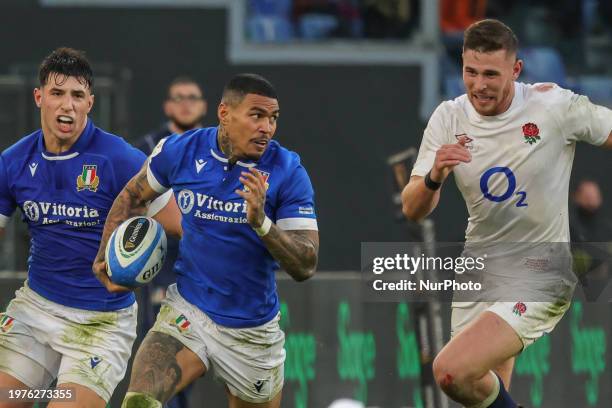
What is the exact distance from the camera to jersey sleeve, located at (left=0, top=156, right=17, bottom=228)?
7.94 m

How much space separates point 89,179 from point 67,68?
2.02 ft

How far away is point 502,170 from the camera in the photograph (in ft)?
26.1

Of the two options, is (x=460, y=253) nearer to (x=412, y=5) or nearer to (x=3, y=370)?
(x=3, y=370)

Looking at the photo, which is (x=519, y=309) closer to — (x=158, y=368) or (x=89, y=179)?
(x=158, y=368)

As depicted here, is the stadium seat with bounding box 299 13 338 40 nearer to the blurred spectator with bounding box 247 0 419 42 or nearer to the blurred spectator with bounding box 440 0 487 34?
the blurred spectator with bounding box 247 0 419 42

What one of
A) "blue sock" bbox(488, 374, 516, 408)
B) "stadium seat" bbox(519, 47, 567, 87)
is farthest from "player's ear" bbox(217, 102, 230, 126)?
"stadium seat" bbox(519, 47, 567, 87)

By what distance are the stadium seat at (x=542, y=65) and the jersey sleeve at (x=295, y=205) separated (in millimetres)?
7690

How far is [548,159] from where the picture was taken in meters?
7.95

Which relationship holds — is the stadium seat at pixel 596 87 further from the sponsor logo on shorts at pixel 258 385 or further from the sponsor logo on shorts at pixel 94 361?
the sponsor logo on shorts at pixel 94 361

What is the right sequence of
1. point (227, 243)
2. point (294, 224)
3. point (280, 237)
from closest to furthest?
point (280, 237) → point (294, 224) → point (227, 243)

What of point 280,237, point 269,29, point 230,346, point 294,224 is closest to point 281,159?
point 294,224

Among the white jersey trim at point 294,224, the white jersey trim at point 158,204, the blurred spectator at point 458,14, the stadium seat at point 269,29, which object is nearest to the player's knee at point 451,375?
the white jersey trim at point 294,224

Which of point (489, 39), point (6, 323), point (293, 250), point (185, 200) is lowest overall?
point (6, 323)

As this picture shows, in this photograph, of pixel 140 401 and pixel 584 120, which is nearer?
pixel 140 401
